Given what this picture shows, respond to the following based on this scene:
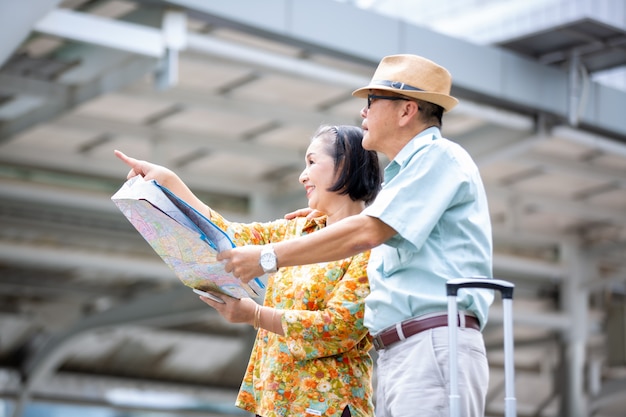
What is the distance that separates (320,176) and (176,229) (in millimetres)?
599

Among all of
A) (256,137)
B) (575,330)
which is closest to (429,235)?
(256,137)

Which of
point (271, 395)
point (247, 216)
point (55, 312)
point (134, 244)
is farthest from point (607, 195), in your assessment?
point (271, 395)

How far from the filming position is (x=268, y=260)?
2.54 m

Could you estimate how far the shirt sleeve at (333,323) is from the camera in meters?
2.85

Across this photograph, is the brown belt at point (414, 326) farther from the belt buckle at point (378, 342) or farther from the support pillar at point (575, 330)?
the support pillar at point (575, 330)

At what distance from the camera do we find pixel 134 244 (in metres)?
15.1

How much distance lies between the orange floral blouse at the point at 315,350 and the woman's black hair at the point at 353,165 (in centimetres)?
20

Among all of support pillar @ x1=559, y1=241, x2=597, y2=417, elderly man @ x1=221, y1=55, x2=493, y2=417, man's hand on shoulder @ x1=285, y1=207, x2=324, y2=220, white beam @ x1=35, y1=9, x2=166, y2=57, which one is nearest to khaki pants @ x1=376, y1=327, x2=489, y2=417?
elderly man @ x1=221, y1=55, x2=493, y2=417

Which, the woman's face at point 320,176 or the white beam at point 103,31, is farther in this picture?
the white beam at point 103,31

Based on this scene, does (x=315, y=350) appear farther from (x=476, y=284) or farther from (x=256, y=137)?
(x=256, y=137)

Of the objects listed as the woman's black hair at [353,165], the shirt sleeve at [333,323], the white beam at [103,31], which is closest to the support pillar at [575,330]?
the white beam at [103,31]

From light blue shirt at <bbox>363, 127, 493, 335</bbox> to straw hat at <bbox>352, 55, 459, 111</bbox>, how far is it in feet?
0.37

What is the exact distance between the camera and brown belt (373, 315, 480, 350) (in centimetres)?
260

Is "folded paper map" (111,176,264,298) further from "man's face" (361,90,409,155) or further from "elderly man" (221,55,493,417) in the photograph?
"man's face" (361,90,409,155)
